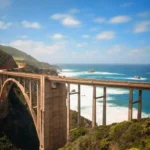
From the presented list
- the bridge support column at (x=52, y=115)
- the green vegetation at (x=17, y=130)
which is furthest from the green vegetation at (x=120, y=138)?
the green vegetation at (x=17, y=130)

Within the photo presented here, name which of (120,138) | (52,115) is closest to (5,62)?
(52,115)

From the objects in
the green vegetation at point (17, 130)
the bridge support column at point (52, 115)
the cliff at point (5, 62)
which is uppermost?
the cliff at point (5, 62)

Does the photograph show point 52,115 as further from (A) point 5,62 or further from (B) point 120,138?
(A) point 5,62

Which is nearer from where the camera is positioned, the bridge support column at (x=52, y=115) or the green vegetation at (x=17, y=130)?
the bridge support column at (x=52, y=115)

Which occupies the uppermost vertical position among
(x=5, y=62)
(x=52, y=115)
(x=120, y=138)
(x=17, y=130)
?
(x=5, y=62)

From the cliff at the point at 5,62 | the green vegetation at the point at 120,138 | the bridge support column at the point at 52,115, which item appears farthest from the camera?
the cliff at the point at 5,62

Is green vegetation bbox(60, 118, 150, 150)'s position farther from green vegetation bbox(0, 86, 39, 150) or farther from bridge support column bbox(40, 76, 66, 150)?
green vegetation bbox(0, 86, 39, 150)

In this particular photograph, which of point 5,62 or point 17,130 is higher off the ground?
point 5,62

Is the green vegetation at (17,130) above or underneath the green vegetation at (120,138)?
underneath

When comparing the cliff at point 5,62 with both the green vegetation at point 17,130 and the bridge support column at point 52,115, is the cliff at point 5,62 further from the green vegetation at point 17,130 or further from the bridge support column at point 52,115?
the bridge support column at point 52,115
